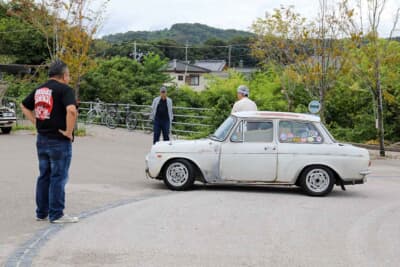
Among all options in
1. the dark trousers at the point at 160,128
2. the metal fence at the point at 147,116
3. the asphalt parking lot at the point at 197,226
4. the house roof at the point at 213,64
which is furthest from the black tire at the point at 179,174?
the house roof at the point at 213,64

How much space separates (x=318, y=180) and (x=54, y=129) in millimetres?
5070

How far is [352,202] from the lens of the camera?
10.8 meters

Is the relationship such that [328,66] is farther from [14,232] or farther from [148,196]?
[14,232]

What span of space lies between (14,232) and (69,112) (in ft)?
5.06

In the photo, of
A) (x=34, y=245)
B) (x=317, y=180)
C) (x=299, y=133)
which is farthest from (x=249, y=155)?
(x=34, y=245)

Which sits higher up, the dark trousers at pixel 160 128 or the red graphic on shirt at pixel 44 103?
the red graphic on shirt at pixel 44 103

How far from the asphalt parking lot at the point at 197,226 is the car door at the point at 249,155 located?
0.34m

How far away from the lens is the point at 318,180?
11312 mm

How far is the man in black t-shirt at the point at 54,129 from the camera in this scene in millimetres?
7965

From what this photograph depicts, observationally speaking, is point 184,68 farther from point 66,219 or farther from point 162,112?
point 66,219

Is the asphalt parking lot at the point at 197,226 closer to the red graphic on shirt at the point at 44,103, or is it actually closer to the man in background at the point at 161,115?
the red graphic on shirt at the point at 44,103

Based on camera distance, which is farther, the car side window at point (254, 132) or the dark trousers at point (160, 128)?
the dark trousers at point (160, 128)

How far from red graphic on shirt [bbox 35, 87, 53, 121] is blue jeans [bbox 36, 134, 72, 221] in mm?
279

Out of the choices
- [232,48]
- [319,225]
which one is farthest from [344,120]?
[232,48]
